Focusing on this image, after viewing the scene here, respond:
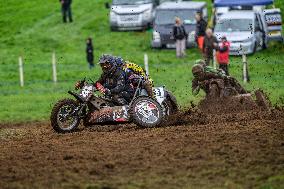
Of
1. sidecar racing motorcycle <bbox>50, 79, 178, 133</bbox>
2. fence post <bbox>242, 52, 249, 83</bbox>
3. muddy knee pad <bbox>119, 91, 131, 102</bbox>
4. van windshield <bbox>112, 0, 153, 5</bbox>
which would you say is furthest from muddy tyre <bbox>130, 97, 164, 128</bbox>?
van windshield <bbox>112, 0, 153, 5</bbox>

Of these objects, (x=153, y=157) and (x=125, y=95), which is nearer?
(x=153, y=157)

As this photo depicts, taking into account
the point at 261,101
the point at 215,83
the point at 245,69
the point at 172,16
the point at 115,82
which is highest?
the point at 115,82

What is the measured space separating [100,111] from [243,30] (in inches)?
770

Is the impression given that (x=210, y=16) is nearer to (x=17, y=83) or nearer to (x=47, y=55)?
(x=47, y=55)

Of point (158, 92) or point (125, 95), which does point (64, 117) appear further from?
point (158, 92)

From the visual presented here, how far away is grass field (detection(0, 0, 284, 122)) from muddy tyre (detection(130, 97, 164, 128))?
718 cm

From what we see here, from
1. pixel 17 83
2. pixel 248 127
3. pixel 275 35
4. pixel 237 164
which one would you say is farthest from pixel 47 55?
pixel 237 164

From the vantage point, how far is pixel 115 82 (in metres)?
21.4

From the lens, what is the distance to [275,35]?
4256cm

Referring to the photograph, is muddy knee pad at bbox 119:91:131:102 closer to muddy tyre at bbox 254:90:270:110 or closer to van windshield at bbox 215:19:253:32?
muddy tyre at bbox 254:90:270:110

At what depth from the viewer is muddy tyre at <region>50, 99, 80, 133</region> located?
20.8 metres

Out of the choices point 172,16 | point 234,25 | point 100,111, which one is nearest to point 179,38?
point 234,25

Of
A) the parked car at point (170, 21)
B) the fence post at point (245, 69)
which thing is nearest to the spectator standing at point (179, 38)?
the parked car at point (170, 21)

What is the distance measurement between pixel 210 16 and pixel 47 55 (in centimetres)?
1112
